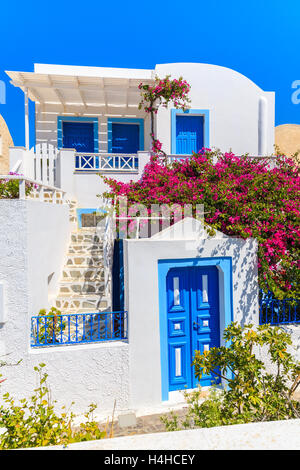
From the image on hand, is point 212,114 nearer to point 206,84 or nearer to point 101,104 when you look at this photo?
point 206,84

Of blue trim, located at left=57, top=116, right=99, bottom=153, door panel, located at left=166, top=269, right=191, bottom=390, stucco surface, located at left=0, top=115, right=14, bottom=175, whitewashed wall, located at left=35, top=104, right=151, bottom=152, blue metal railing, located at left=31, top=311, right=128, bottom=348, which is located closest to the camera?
blue metal railing, located at left=31, top=311, right=128, bottom=348

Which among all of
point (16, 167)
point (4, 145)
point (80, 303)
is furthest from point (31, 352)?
point (4, 145)

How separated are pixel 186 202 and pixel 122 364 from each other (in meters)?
4.06

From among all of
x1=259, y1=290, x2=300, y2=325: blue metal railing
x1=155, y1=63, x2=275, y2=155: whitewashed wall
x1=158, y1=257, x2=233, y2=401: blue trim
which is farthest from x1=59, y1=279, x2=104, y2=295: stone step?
x1=155, y1=63, x2=275, y2=155: whitewashed wall

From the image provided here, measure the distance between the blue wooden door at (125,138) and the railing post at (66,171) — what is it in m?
4.13

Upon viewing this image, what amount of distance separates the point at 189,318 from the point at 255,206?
2860mm

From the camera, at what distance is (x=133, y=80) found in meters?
10.7

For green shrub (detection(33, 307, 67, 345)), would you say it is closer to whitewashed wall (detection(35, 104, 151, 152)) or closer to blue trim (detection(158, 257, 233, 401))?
blue trim (detection(158, 257, 233, 401))

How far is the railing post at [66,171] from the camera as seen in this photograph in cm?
980

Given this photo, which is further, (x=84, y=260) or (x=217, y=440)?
(x=84, y=260)

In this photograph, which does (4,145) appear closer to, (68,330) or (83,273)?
(83,273)

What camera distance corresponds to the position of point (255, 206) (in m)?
5.87

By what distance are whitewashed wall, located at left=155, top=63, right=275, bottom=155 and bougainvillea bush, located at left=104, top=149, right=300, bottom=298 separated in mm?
4729

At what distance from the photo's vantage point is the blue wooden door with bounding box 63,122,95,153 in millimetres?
13289
